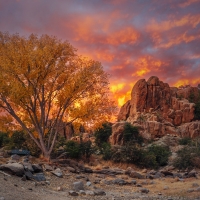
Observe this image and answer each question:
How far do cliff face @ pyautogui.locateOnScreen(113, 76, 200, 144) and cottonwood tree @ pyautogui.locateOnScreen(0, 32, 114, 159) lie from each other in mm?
46897

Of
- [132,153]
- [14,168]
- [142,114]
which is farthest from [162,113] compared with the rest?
[14,168]

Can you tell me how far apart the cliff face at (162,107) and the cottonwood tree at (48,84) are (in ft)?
154

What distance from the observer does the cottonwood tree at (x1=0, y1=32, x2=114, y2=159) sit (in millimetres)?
16078

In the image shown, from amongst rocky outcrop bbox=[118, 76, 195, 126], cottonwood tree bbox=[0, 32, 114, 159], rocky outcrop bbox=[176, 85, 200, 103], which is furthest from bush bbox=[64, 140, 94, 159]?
rocky outcrop bbox=[176, 85, 200, 103]

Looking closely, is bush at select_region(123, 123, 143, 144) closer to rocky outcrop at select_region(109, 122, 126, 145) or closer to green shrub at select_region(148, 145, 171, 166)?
rocky outcrop at select_region(109, 122, 126, 145)

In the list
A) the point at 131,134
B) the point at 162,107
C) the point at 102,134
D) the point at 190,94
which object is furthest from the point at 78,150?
the point at 190,94

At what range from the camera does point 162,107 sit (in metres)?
79.1

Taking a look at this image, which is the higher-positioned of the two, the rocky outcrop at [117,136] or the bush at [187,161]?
the rocky outcrop at [117,136]

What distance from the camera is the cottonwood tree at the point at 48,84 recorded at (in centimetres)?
1608

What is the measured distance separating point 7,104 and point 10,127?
2.04 m

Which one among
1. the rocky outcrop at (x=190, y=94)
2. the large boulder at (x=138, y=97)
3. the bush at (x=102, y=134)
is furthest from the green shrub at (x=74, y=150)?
the rocky outcrop at (x=190, y=94)

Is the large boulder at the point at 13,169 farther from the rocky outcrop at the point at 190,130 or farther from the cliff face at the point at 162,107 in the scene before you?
the rocky outcrop at the point at 190,130

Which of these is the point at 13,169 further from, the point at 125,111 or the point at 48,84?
the point at 125,111

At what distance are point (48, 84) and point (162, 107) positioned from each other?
65154 mm
